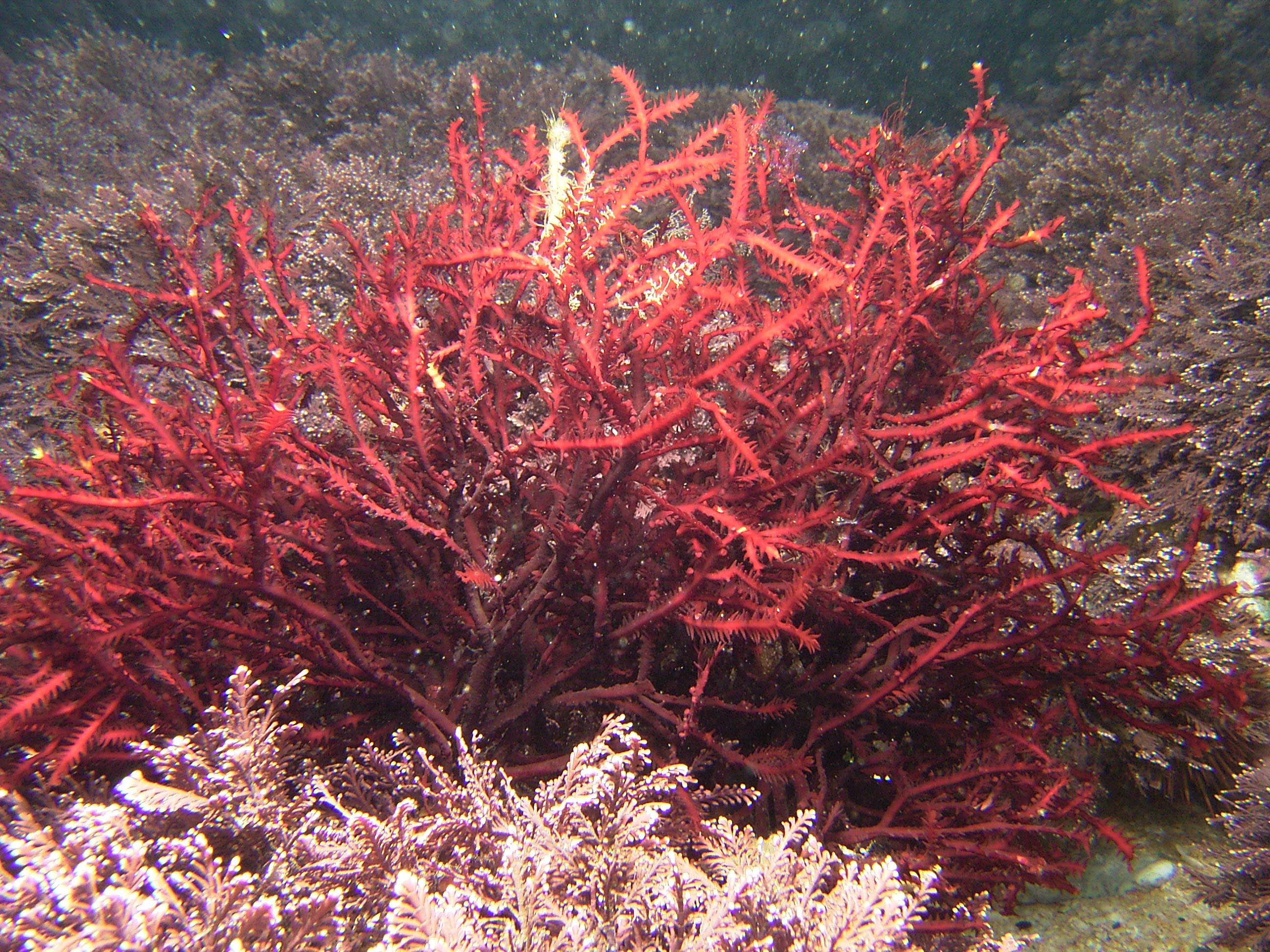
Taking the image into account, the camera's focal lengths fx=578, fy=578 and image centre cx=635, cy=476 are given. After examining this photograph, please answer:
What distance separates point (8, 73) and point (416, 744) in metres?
10.6

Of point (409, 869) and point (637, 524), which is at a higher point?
point (637, 524)

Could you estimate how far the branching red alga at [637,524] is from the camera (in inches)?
55.7

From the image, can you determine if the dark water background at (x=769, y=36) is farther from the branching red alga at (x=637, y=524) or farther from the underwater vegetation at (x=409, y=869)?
the underwater vegetation at (x=409, y=869)

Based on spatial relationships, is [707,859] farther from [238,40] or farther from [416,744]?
[238,40]

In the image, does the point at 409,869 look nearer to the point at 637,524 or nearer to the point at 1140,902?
the point at 637,524

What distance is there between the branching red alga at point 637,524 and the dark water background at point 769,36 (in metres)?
12.0

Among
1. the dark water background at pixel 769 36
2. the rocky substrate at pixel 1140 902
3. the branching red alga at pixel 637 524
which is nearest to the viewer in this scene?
the branching red alga at pixel 637 524

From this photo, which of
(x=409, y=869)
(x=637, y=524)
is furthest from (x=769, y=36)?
(x=409, y=869)

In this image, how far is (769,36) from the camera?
484 inches

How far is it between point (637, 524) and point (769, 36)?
1452 cm

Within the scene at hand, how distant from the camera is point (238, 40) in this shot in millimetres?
12641

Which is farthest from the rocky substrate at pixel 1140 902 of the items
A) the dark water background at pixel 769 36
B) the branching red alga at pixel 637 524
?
the dark water background at pixel 769 36

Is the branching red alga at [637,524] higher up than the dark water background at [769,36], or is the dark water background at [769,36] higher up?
the dark water background at [769,36]

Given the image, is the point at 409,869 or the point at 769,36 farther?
the point at 769,36
